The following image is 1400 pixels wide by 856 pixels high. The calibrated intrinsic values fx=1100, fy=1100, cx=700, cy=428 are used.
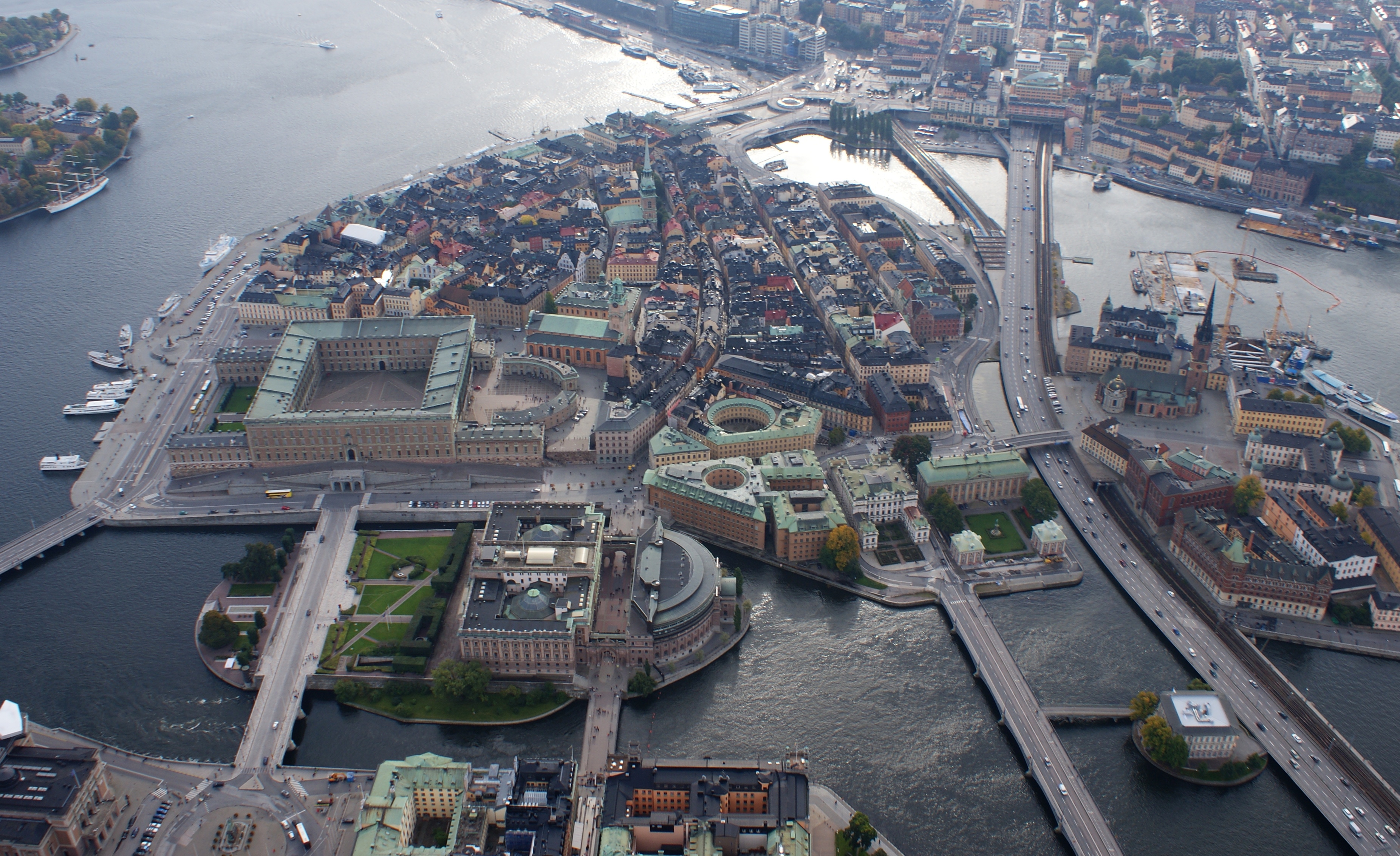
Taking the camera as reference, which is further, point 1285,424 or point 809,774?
point 1285,424

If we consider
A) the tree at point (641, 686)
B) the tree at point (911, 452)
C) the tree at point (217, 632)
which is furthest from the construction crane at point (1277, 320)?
the tree at point (217, 632)

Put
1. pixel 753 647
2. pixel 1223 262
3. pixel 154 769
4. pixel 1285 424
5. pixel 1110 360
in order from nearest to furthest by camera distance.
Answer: pixel 154 769 < pixel 753 647 < pixel 1285 424 < pixel 1110 360 < pixel 1223 262

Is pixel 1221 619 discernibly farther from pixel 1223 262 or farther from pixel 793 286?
pixel 1223 262

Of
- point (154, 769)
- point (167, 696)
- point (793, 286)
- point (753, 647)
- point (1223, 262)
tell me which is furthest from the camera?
point (1223, 262)

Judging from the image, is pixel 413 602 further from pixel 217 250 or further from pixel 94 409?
pixel 217 250

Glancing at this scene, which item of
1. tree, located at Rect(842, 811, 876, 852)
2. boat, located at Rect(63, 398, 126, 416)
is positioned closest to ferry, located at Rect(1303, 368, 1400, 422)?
tree, located at Rect(842, 811, 876, 852)

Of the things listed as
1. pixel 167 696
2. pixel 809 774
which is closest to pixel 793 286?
pixel 809 774

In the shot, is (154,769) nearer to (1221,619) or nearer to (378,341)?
(378,341)

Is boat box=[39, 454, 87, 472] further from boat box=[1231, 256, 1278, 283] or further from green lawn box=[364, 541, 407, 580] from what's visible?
→ boat box=[1231, 256, 1278, 283]

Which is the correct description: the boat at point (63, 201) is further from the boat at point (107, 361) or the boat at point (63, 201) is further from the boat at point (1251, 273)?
the boat at point (1251, 273)
